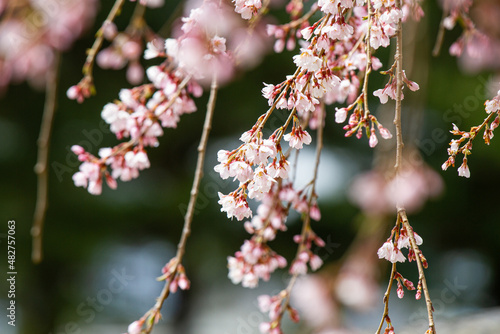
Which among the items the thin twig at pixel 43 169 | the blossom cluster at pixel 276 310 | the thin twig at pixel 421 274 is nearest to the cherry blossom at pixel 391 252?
the thin twig at pixel 421 274

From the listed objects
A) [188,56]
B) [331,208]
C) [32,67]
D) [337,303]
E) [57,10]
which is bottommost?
[331,208]

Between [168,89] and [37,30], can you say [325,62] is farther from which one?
[37,30]

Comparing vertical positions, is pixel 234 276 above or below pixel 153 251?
above

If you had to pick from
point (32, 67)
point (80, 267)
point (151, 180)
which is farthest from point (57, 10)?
point (80, 267)

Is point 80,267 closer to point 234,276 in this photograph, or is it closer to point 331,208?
point 331,208

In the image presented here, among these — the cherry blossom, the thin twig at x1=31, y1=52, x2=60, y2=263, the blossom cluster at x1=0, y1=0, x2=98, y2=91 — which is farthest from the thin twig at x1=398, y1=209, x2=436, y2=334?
the blossom cluster at x1=0, y1=0, x2=98, y2=91

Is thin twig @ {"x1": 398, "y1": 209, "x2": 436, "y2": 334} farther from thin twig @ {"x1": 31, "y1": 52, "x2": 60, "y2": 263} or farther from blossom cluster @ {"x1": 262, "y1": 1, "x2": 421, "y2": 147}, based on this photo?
thin twig @ {"x1": 31, "y1": 52, "x2": 60, "y2": 263}

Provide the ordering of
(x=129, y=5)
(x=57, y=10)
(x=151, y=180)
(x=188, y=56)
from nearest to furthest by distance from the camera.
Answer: (x=188, y=56) → (x=57, y=10) → (x=129, y=5) → (x=151, y=180)

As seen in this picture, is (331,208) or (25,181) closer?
(25,181)
